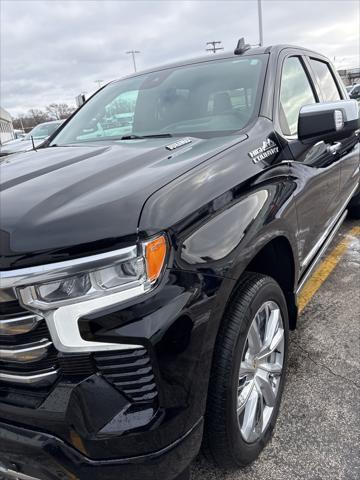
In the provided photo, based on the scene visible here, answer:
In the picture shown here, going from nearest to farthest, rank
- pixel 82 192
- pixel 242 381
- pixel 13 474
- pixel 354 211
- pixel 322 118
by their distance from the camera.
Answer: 1. pixel 13 474
2. pixel 82 192
3. pixel 242 381
4. pixel 322 118
5. pixel 354 211

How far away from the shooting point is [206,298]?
4.92 ft

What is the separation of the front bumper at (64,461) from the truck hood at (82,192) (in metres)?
0.55

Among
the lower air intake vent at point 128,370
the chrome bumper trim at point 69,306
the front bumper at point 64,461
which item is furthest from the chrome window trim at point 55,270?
the front bumper at point 64,461

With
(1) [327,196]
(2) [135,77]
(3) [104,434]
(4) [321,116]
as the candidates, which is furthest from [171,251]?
(2) [135,77]

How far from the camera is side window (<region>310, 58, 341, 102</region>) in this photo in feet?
11.5

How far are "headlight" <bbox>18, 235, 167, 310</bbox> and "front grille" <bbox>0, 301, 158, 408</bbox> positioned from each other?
0.07m

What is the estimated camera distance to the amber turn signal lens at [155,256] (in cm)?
137

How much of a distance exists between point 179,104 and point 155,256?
1655 millimetres

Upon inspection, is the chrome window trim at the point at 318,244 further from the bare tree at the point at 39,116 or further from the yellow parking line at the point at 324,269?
the bare tree at the point at 39,116

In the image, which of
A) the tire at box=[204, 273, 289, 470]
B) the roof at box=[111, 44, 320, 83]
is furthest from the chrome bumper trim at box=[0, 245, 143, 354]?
the roof at box=[111, 44, 320, 83]

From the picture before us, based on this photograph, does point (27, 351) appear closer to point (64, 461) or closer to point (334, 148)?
point (64, 461)

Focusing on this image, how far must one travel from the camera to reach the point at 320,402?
7.83 ft

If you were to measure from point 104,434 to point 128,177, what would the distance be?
92cm

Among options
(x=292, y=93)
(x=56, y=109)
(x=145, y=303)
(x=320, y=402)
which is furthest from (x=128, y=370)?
(x=56, y=109)
